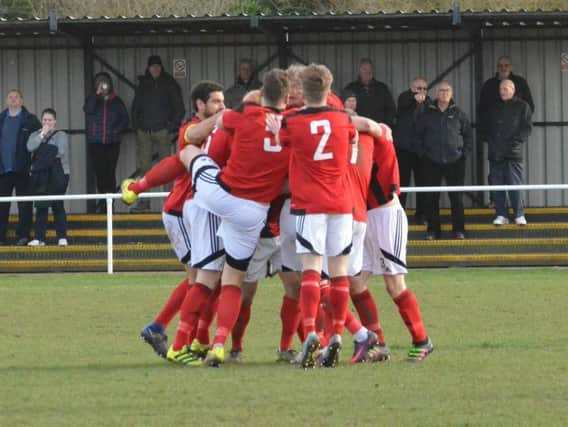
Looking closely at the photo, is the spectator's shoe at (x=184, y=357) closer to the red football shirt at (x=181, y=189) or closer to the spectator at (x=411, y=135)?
the red football shirt at (x=181, y=189)

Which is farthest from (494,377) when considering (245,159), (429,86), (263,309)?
(429,86)

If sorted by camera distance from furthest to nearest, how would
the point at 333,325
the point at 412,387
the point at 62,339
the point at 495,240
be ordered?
the point at 495,240 → the point at 62,339 → the point at 333,325 → the point at 412,387

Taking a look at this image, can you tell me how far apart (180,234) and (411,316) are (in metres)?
1.76

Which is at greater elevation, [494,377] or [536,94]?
[536,94]

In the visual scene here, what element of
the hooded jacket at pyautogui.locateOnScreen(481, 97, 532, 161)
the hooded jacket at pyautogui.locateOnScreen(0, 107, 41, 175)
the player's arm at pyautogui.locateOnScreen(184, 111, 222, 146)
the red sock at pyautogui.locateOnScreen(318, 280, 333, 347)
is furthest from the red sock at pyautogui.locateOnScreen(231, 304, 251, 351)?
the hooded jacket at pyautogui.locateOnScreen(0, 107, 41, 175)

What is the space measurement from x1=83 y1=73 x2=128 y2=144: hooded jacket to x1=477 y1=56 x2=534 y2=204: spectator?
4.99m

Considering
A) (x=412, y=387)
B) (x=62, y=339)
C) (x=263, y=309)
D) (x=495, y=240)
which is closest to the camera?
(x=412, y=387)

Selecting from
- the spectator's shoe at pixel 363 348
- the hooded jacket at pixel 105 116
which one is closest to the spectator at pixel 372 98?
the hooded jacket at pixel 105 116

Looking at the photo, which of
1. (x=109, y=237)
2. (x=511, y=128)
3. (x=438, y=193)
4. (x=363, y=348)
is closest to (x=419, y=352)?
(x=363, y=348)

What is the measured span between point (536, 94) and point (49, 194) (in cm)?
729

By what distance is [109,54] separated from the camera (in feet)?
74.5

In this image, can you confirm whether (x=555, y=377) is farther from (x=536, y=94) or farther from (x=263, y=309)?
(x=536, y=94)

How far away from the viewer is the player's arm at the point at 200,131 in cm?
1009

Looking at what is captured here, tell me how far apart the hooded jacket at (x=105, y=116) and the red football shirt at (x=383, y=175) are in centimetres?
1171
